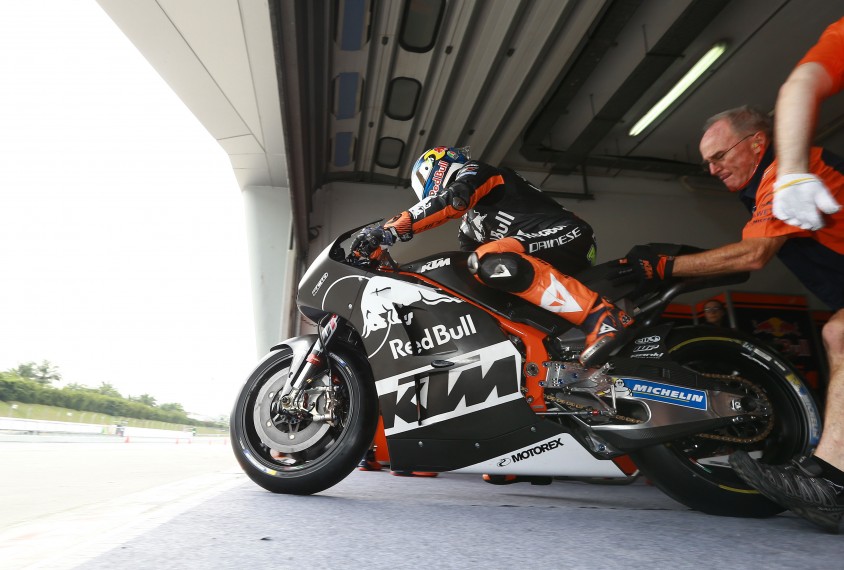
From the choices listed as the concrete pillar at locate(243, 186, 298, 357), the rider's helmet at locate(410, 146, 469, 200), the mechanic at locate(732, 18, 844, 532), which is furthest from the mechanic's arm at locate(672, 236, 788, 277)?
the concrete pillar at locate(243, 186, 298, 357)

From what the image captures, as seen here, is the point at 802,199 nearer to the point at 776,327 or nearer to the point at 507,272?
the point at 507,272

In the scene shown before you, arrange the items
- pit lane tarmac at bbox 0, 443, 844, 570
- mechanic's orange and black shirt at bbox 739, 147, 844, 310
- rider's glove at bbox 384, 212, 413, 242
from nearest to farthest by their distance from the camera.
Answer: pit lane tarmac at bbox 0, 443, 844, 570 < mechanic's orange and black shirt at bbox 739, 147, 844, 310 < rider's glove at bbox 384, 212, 413, 242

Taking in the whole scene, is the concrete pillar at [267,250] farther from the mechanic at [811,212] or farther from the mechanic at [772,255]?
the mechanic at [811,212]

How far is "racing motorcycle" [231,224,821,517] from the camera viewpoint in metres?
1.86

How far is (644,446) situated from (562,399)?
0.31 metres

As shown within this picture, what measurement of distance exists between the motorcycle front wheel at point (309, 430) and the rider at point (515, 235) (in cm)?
58

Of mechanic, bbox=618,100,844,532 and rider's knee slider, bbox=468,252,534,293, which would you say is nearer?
mechanic, bbox=618,100,844,532

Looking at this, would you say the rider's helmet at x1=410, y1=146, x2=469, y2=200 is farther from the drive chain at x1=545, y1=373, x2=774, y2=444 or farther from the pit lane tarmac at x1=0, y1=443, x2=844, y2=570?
the pit lane tarmac at x1=0, y1=443, x2=844, y2=570

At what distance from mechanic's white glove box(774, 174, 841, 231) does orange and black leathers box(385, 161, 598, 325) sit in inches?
28.5

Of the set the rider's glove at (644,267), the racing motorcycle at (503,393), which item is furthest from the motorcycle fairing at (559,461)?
the rider's glove at (644,267)

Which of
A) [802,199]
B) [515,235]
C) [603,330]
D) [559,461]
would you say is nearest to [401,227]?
[515,235]

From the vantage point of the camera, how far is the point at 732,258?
1.91 metres

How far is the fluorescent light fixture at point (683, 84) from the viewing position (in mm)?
5723

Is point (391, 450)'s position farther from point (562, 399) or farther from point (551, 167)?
point (551, 167)
